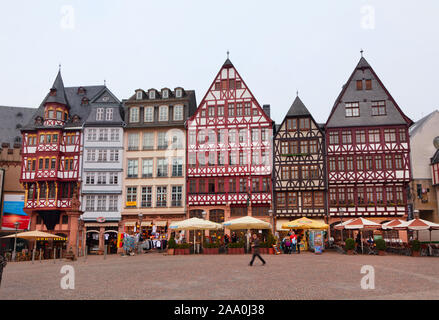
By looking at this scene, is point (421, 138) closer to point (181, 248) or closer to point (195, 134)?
point (195, 134)

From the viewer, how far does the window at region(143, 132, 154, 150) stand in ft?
132

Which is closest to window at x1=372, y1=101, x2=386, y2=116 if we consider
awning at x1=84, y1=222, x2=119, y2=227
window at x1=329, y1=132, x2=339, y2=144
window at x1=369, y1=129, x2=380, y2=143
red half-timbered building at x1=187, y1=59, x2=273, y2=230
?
window at x1=369, y1=129, x2=380, y2=143

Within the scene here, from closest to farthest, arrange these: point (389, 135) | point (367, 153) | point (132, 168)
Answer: point (367, 153), point (389, 135), point (132, 168)

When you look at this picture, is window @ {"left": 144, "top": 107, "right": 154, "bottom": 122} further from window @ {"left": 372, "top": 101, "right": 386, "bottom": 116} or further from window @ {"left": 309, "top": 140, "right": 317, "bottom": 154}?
window @ {"left": 372, "top": 101, "right": 386, "bottom": 116}

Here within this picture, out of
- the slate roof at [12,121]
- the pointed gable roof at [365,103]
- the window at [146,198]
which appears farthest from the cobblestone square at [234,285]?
the slate roof at [12,121]

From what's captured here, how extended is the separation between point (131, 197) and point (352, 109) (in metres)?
22.2

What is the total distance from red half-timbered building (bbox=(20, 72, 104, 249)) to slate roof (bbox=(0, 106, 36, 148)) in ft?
20.6

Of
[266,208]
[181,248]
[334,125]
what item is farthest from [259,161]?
[181,248]

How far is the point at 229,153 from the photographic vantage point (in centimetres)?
3866

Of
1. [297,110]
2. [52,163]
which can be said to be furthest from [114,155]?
[297,110]

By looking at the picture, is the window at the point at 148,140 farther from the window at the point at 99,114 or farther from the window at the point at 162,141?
the window at the point at 99,114

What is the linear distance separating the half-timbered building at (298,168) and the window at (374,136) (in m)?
4.18

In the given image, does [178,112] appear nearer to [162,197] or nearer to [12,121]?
[162,197]

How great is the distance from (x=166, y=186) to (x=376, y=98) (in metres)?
21.0
